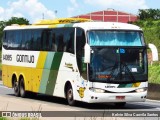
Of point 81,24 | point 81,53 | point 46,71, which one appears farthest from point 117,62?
point 46,71

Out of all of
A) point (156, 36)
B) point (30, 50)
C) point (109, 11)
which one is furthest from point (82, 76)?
point (109, 11)

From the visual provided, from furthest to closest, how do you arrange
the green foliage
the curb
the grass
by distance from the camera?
1. the green foliage
2. the grass
3. the curb

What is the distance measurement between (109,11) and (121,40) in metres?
108

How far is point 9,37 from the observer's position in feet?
97.8

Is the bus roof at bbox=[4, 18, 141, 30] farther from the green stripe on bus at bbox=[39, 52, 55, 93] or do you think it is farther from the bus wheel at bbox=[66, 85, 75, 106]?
the bus wheel at bbox=[66, 85, 75, 106]

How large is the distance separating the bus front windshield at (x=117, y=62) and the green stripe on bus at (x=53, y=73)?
2.75 m

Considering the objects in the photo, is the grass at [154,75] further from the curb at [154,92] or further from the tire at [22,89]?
the tire at [22,89]

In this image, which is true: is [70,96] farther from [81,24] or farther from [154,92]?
[154,92]

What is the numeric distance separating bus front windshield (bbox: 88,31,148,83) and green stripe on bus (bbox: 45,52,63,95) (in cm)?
275

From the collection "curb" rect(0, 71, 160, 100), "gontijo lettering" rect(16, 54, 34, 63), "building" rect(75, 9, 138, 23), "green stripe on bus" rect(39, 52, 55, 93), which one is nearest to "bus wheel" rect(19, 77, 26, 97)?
"gontijo lettering" rect(16, 54, 34, 63)

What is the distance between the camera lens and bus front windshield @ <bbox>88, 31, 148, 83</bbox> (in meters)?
20.9

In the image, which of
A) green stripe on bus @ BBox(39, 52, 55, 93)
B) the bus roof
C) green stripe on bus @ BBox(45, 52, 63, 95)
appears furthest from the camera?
green stripe on bus @ BBox(39, 52, 55, 93)

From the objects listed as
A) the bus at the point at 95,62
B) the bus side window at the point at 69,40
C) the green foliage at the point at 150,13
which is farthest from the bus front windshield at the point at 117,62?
the green foliage at the point at 150,13

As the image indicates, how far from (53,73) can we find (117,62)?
4200 millimetres
